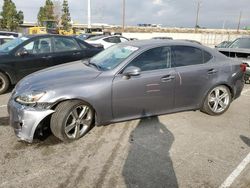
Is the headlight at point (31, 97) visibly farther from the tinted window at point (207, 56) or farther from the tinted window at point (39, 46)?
the tinted window at point (39, 46)

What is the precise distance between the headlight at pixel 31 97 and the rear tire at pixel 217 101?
3.08 meters

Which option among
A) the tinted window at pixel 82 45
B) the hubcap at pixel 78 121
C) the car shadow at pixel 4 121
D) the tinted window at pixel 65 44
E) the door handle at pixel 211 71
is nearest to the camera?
the hubcap at pixel 78 121

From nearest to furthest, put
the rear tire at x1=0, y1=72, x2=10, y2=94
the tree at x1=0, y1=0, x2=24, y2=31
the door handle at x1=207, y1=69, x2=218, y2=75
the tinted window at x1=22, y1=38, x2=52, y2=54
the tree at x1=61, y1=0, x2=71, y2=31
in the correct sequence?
the door handle at x1=207, y1=69, x2=218, y2=75 → the rear tire at x1=0, y1=72, x2=10, y2=94 → the tinted window at x1=22, y1=38, x2=52, y2=54 → the tree at x1=0, y1=0, x2=24, y2=31 → the tree at x1=61, y1=0, x2=71, y2=31

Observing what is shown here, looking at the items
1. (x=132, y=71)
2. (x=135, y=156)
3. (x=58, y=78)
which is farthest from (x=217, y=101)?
(x=58, y=78)

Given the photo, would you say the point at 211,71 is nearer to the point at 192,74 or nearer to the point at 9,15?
the point at 192,74

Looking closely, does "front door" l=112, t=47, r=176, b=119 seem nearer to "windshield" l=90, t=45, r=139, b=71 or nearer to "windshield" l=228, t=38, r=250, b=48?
"windshield" l=90, t=45, r=139, b=71

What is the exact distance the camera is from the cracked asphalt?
2.99 meters

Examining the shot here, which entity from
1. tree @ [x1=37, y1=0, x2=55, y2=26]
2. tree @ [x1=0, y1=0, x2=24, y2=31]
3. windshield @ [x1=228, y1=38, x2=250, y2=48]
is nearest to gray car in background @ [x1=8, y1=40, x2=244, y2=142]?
windshield @ [x1=228, y1=38, x2=250, y2=48]

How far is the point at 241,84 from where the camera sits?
212 inches

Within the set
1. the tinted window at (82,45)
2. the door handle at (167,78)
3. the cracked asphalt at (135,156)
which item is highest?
the tinted window at (82,45)

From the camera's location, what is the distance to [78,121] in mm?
3914

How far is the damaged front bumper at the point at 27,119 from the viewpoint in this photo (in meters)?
3.54

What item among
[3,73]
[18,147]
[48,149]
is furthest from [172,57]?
[3,73]

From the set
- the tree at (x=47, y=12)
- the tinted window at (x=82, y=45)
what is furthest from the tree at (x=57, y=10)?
the tinted window at (x=82, y=45)
